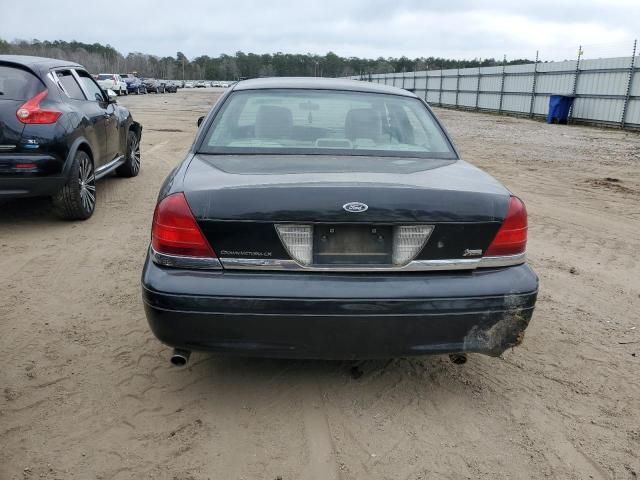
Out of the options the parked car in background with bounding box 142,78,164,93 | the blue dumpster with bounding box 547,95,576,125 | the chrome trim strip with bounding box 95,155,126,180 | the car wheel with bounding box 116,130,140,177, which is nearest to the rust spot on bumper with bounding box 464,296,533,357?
the chrome trim strip with bounding box 95,155,126,180

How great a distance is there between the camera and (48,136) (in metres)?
5.47

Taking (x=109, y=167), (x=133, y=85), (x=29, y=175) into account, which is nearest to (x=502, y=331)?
(x=29, y=175)

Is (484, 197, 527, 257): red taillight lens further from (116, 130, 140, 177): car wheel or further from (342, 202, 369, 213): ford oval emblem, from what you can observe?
(116, 130, 140, 177): car wheel

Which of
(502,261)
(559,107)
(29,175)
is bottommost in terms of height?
(559,107)

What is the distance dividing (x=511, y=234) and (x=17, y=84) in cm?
514

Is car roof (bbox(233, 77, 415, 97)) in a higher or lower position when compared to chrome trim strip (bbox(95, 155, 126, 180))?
higher

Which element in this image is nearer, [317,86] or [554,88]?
[317,86]

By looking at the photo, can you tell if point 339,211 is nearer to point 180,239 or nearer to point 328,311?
point 328,311

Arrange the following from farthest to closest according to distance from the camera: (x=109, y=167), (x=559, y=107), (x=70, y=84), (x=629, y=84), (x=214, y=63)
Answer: (x=214, y=63)
(x=559, y=107)
(x=629, y=84)
(x=109, y=167)
(x=70, y=84)

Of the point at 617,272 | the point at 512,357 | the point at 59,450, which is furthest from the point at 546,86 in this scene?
the point at 59,450

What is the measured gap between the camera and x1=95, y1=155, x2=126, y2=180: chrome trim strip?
6.71 m

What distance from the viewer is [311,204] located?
7.97ft

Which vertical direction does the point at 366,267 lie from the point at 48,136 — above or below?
below

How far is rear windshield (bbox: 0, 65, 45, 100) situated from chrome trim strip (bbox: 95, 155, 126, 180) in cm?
126
